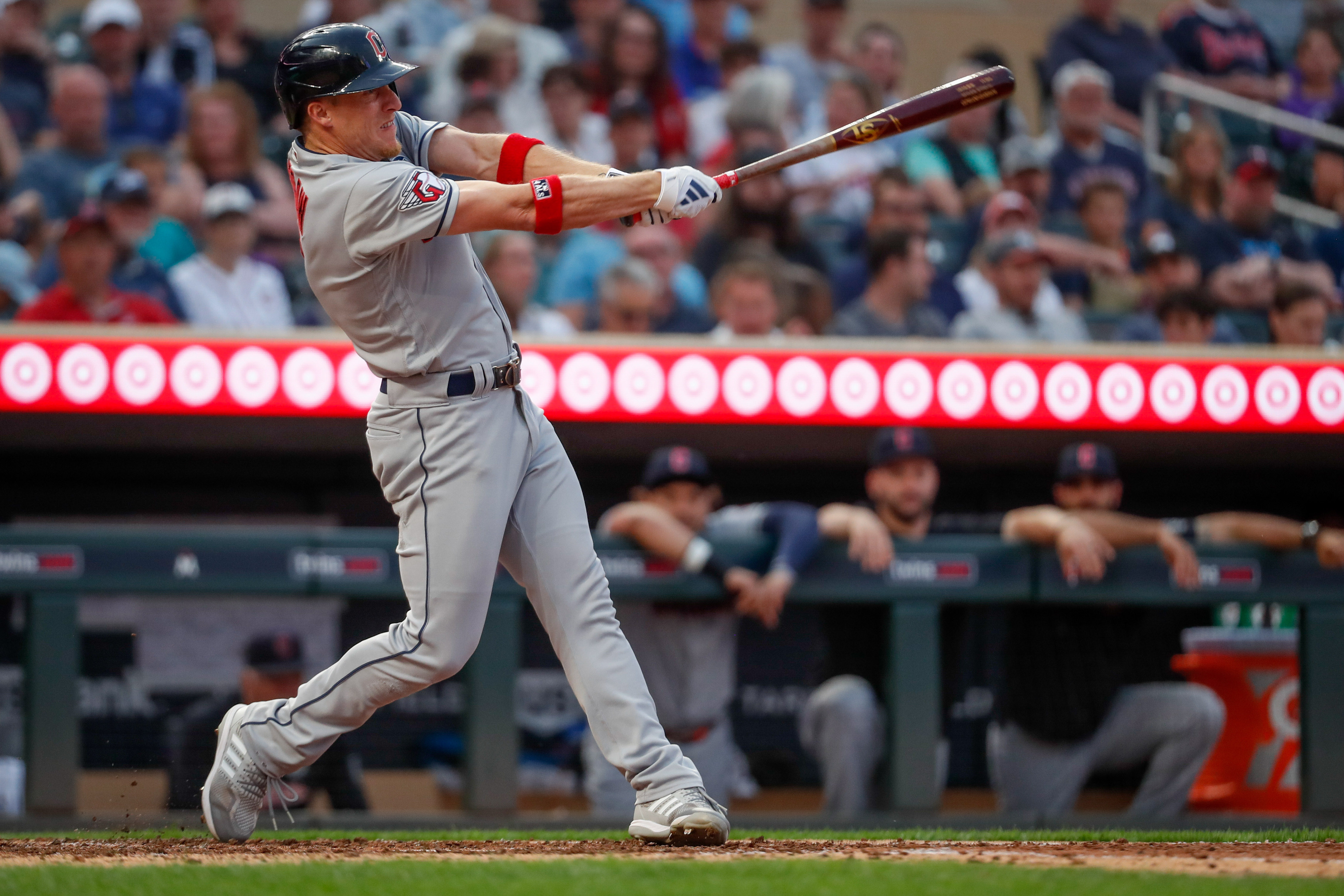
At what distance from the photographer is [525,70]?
25.8ft

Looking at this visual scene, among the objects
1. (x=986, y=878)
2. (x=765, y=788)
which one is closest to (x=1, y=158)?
(x=765, y=788)

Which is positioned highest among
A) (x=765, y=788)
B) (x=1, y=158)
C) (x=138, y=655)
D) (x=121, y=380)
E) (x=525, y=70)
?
(x=525, y=70)

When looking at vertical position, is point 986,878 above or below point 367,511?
below

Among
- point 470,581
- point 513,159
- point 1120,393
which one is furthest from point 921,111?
point 1120,393

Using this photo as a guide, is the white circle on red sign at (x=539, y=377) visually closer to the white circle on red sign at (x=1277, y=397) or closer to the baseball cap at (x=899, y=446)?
the baseball cap at (x=899, y=446)

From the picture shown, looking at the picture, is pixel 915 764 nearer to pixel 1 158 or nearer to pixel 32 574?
pixel 32 574

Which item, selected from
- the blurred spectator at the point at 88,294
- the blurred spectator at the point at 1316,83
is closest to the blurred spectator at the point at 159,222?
the blurred spectator at the point at 88,294

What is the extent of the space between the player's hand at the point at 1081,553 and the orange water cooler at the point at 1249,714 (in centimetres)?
54

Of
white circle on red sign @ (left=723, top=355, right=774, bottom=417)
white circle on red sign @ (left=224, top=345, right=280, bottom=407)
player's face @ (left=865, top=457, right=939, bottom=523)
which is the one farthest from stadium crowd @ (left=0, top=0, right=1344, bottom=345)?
player's face @ (left=865, top=457, right=939, bottom=523)

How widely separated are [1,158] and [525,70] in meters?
2.56

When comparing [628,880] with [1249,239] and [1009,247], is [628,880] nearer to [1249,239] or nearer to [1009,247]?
[1009,247]

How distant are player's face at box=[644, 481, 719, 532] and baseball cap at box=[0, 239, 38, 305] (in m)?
2.61

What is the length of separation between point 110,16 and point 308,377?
3.38m

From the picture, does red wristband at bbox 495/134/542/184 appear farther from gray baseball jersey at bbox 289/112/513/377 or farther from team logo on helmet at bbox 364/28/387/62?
team logo on helmet at bbox 364/28/387/62
